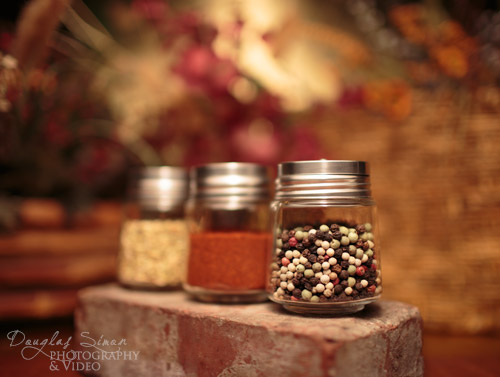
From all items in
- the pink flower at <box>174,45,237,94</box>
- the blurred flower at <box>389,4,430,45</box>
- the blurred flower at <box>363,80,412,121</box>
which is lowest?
the blurred flower at <box>363,80,412,121</box>

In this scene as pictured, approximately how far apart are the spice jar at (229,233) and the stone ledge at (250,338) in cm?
4

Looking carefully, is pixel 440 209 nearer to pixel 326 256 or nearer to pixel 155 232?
pixel 326 256

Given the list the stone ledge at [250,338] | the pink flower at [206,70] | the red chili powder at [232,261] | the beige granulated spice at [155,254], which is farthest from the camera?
the pink flower at [206,70]

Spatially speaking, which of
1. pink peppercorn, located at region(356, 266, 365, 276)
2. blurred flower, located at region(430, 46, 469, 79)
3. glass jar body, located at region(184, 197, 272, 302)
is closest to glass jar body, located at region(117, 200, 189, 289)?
glass jar body, located at region(184, 197, 272, 302)

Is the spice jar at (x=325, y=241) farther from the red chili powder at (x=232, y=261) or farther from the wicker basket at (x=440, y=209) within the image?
the wicker basket at (x=440, y=209)

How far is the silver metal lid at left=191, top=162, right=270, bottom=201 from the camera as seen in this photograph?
0.89 meters

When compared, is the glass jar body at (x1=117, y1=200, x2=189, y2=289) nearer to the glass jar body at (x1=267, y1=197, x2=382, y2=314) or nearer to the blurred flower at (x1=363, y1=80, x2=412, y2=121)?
the glass jar body at (x1=267, y1=197, x2=382, y2=314)

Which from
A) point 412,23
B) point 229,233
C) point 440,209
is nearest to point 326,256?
point 229,233

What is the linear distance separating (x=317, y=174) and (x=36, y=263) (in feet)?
2.88

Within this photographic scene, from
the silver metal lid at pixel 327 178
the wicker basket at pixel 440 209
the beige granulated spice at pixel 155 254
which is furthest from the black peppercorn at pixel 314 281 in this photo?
the wicker basket at pixel 440 209

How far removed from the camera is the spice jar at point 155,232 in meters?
1.01

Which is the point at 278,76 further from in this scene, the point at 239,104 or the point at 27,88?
the point at 27,88

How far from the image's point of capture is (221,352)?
74 centimetres

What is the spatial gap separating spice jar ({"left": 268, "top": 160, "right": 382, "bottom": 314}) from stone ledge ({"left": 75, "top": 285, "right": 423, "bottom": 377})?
4 centimetres
